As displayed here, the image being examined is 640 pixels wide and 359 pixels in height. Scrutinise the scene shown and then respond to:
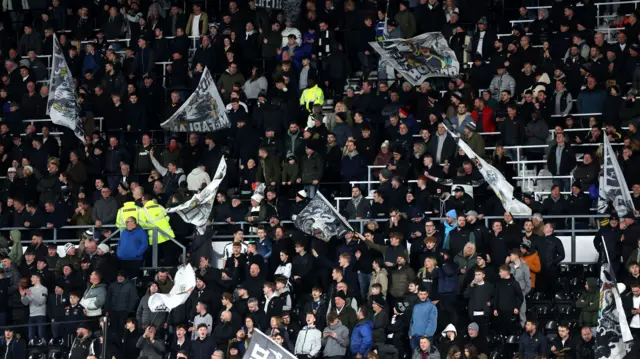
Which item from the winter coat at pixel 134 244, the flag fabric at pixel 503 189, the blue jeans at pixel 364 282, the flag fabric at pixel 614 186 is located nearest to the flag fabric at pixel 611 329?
the flag fabric at pixel 614 186

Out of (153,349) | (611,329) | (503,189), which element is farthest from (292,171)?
(611,329)

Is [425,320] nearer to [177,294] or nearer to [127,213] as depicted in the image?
[177,294]

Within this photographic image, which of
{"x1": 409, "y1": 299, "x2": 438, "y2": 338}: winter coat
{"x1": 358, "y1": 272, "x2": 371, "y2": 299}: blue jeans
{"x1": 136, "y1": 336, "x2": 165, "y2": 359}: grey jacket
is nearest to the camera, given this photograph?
{"x1": 409, "y1": 299, "x2": 438, "y2": 338}: winter coat

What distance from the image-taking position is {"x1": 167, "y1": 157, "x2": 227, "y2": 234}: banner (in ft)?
92.8

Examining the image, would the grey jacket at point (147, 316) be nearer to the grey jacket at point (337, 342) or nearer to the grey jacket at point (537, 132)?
the grey jacket at point (337, 342)

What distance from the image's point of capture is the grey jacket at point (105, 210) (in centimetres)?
2958

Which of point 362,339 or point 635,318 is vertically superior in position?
point 635,318

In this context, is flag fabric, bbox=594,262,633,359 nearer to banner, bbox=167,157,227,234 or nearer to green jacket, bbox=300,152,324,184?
green jacket, bbox=300,152,324,184

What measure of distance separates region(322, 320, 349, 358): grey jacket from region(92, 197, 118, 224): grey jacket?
6013 millimetres

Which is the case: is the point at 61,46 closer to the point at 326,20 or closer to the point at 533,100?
the point at 326,20

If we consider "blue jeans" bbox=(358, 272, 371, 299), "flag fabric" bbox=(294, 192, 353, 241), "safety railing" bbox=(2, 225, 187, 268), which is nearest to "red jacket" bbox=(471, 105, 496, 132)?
"flag fabric" bbox=(294, 192, 353, 241)

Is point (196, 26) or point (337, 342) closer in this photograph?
point (337, 342)

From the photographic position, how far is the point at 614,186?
26.2 metres

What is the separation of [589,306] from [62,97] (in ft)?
38.3
